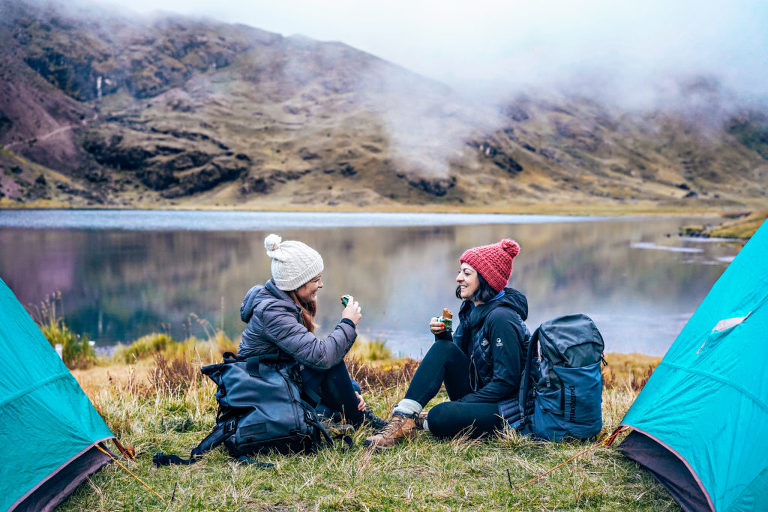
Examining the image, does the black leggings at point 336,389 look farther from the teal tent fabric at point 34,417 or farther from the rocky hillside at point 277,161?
the rocky hillside at point 277,161

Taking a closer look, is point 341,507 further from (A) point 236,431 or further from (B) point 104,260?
(B) point 104,260

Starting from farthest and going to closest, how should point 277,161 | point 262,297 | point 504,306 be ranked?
1. point 277,161
2. point 504,306
3. point 262,297

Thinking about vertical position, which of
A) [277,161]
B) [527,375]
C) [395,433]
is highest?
[527,375]

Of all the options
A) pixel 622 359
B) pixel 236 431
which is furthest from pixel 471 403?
pixel 622 359

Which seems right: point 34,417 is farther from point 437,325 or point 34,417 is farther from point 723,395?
point 723,395

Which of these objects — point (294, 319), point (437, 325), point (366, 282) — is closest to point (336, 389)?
point (294, 319)

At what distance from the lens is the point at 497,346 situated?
4.03 meters

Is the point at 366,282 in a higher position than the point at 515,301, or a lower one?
lower

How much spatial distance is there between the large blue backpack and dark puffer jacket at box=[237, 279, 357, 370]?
49.3 inches

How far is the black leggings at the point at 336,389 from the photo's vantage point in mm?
4109

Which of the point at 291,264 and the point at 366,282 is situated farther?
the point at 366,282

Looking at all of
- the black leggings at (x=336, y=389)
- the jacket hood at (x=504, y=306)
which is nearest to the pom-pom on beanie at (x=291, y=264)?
the black leggings at (x=336, y=389)

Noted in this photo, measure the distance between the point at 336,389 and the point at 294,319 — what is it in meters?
0.74

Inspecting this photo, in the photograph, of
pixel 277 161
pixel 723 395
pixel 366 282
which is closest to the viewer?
pixel 723 395
